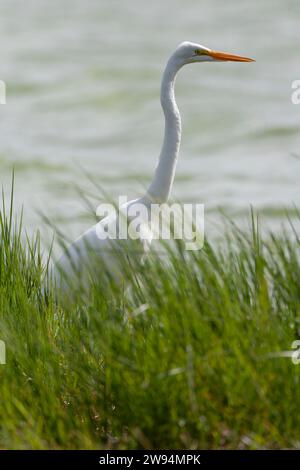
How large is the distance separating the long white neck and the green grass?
5.02 ft

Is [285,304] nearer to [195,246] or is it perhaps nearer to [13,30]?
[195,246]

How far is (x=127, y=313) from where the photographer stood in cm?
335

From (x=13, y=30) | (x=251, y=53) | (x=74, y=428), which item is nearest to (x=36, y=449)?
(x=74, y=428)

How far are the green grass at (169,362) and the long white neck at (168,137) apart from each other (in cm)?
153

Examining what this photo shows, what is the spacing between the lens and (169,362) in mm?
3037

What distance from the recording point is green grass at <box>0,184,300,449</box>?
3012mm

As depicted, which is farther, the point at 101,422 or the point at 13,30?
the point at 13,30

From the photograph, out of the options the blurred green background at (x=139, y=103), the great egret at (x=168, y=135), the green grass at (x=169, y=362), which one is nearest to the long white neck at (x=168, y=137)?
the great egret at (x=168, y=135)

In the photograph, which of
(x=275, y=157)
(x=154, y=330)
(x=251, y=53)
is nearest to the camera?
(x=154, y=330)

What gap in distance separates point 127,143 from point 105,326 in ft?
39.9
